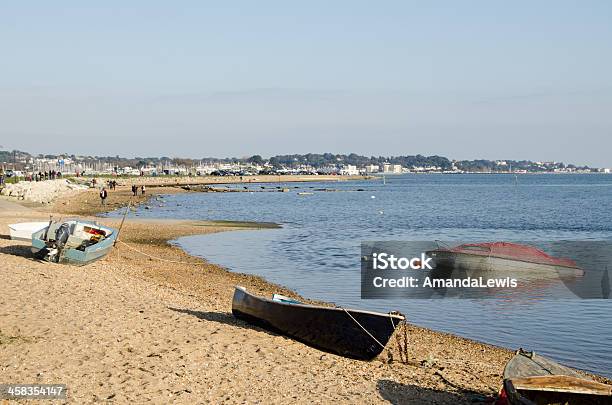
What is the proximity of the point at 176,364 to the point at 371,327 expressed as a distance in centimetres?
353

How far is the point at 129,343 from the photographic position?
13.3m

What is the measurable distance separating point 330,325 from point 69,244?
12.6 m

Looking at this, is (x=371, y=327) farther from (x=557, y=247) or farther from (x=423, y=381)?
(x=557, y=247)

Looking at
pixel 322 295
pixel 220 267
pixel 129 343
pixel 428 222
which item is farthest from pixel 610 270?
pixel 428 222

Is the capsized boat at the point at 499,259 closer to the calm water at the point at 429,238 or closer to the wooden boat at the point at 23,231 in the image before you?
the calm water at the point at 429,238

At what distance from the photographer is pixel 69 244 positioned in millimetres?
23484

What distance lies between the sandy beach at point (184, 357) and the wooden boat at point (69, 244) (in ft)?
7.94

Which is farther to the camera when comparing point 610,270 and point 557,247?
point 557,247

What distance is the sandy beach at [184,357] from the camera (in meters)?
11.2

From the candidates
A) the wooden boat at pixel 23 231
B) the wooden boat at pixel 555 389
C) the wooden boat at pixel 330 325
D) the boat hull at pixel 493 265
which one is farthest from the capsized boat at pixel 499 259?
the wooden boat at pixel 555 389

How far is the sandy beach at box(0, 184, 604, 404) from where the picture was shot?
36.7ft

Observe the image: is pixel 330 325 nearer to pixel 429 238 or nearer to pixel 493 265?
pixel 493 265

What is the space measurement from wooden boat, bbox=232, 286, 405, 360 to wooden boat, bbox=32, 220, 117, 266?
938 centimetres

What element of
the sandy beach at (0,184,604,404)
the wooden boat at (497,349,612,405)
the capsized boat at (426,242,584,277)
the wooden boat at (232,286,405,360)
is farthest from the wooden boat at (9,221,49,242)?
the wooden boat at (497,349,612,405)
